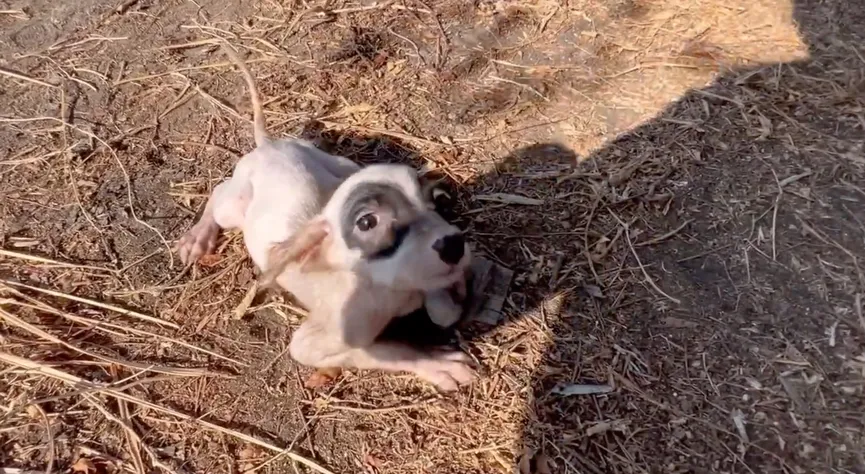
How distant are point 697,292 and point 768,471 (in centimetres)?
86

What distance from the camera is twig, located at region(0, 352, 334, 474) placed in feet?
10.5

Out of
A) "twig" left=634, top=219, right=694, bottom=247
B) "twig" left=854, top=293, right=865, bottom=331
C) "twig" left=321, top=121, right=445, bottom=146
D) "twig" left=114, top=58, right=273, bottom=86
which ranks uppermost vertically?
"twig" left=114, top=58, right=273, bottom=86

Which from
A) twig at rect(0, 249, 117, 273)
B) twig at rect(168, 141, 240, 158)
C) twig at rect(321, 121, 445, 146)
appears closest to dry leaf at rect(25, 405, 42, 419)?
twig at rect(0, 249, 117, 273)

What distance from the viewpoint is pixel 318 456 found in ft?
10.6

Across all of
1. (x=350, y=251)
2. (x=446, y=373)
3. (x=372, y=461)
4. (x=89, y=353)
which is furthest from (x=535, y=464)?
(x=89, y=353)

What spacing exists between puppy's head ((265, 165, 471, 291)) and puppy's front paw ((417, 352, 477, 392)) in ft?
1.21

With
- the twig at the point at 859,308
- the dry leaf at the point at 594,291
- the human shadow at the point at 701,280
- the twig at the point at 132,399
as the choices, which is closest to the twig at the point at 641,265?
the human shadow at the point at 701,280

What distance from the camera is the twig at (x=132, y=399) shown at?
3213 millimetres

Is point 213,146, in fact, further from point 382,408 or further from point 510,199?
point 382,408

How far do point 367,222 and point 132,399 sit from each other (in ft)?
4.75

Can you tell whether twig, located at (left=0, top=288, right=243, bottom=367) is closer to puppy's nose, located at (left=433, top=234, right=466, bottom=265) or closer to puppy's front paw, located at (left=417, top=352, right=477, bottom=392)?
puppy's front paw, located at (left=417, top=352, right=477, bottom=392)

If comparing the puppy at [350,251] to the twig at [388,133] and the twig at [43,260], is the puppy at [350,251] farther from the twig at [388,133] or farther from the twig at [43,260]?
the twig at [43,260]

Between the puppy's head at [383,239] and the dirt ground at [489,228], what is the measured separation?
1.93 feet

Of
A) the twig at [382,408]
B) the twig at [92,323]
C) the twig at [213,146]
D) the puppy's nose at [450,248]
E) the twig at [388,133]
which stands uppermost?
the puppy's nose at [450,248]
